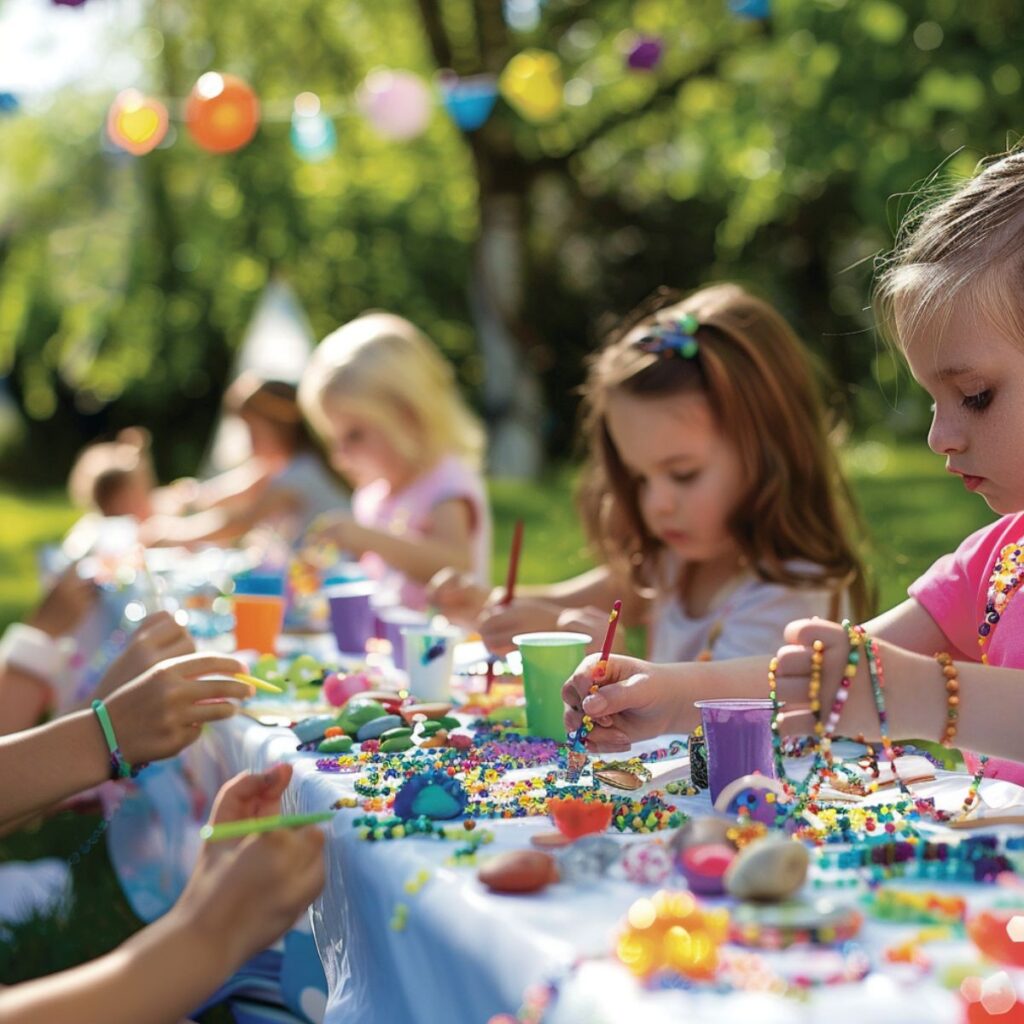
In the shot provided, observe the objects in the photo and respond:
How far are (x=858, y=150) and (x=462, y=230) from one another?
8934 millimetres

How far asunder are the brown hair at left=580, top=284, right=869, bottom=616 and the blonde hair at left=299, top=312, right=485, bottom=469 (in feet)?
4.95

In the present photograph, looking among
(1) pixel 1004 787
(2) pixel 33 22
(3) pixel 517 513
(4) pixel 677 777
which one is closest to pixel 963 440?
(1) pixel 1004 787

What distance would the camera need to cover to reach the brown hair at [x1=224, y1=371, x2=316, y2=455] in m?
5.43

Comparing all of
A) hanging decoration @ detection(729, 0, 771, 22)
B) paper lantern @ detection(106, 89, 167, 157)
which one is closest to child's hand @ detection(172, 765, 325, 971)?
paper lantern @ detection(106, 89, 167, 157)

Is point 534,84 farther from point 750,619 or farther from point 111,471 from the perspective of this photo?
point 750,619

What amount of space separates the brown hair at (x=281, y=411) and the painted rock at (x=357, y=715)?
3686mm

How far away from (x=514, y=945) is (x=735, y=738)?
1.61 feet

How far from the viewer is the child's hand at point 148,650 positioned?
2.04 m

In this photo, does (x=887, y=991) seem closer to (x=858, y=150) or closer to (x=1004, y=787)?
(x=1004, y=787)

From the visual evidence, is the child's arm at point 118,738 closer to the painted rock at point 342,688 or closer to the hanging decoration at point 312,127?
the painted rock at point 342,688

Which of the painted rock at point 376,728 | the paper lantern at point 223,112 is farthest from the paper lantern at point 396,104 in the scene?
the painted rock at point 376,728

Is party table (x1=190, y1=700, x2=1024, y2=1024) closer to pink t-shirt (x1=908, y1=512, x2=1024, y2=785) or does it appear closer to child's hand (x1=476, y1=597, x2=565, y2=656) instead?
pink t-shirt (x1=908, y1=512, x2=1024, y2=785)

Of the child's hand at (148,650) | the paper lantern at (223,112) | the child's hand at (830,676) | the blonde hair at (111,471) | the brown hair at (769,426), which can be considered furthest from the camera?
the blonde hair at (111,471)

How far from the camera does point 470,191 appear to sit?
14336 mm
